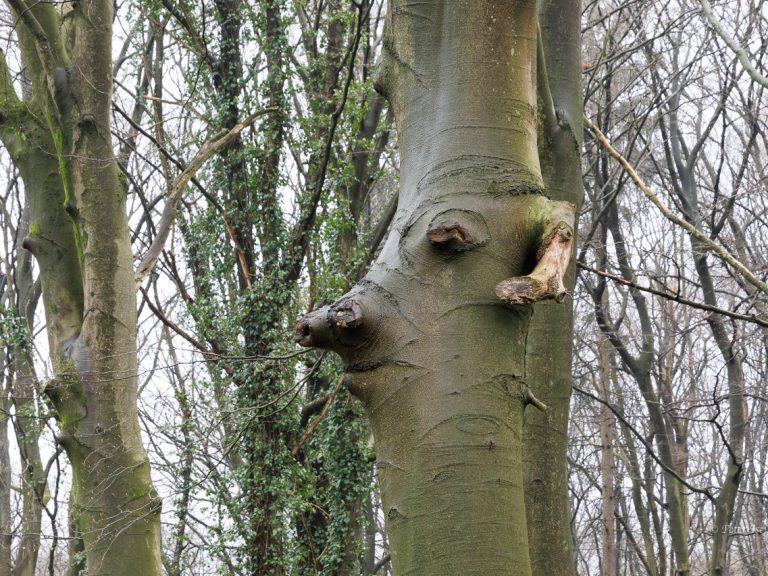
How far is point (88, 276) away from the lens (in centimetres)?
548

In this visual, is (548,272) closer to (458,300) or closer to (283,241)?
(458,300)

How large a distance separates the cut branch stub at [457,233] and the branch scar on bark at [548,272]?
0.11m

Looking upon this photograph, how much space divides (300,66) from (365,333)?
28.1 ft

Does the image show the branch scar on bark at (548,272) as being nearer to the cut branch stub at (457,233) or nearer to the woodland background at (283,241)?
the cut branch stub at (457,233)

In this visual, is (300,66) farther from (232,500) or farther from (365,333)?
(365,333)

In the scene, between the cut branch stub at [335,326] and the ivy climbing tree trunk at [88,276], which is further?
the ivy climbing tree trunk at [88,276]

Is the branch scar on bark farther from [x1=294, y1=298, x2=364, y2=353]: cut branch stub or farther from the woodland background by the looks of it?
the woodland background

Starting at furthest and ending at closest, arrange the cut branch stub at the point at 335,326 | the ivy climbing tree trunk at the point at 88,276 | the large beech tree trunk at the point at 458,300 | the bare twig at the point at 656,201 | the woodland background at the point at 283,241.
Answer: the woodland background at the point at 283,241, the ivy climbing tree trunk at the point at 88,276, the bare twig at the point at 656,201, the cut branch stub at the point at 335,326, the large beech tree trunk at the point at 458,300

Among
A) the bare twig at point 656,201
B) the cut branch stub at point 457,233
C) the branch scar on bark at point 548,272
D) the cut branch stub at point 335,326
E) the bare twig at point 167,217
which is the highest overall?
the bare twig at point 167,217

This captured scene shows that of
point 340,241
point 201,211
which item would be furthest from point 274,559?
point 201,211

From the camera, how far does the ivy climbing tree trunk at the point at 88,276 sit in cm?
513

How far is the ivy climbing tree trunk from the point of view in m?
5.13

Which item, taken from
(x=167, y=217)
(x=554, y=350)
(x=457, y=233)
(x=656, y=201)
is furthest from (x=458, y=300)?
(x=167, y=217)

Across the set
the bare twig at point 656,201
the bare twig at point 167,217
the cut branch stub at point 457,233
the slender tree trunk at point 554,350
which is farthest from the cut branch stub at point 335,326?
the bare twig at point 167,217
